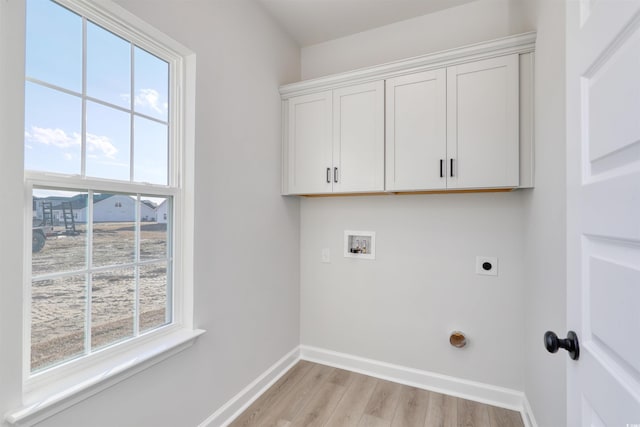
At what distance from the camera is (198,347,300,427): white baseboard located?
1779 millimetres

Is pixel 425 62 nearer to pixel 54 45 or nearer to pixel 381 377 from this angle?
pixel 54 45

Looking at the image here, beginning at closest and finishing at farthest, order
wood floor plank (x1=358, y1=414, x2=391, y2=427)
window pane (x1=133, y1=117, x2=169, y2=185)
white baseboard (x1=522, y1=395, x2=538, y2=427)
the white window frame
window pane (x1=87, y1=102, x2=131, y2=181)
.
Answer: the white window frame, window pane (x1=87, y1=102, x2=131, y2=181), window pane (x1=133, y1=117, x2=169, y2=185), white baseboard (x1=522, y1=395, x2=538, y2=427), wood floor plank (x1=358, y1=414, x2=391, y2=427)

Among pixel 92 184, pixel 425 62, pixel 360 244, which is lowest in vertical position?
pixel 360 244

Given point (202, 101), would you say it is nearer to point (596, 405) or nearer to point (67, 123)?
point (67, 123)

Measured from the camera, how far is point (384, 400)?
206 cm

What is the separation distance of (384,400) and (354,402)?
21cm

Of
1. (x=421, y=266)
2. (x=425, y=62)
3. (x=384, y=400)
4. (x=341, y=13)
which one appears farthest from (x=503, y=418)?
(x=341, y=13)

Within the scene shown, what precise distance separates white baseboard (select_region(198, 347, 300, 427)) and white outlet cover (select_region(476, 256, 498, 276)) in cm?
163

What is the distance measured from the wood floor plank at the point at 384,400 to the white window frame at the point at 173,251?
1.25m

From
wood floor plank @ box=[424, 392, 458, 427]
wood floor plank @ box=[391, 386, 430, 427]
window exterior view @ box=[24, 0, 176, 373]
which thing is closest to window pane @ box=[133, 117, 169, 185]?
window exterior view @ box=[24, 0, 176, 373]

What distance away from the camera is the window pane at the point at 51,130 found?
106 centimetres

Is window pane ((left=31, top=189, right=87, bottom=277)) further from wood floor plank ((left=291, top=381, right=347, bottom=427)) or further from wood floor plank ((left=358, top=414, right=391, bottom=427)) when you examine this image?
wood floor plank ((left=358, top=414, right=391, bottom=427))

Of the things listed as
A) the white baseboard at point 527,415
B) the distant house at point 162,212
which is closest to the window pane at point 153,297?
the distant house at point 162,212

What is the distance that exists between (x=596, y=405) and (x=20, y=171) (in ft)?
5.72
